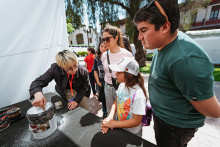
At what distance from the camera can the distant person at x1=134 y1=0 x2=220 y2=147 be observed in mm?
663

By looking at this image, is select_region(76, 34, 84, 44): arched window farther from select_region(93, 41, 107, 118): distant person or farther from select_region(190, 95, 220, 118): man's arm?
select_region(190, 95, 220, 118): man's arm

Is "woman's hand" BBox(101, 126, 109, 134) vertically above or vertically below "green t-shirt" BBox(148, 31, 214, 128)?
below

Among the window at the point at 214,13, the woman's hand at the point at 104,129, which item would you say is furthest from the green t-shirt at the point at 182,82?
the window at the point at 214,13

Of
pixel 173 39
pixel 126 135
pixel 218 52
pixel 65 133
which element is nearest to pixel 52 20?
pixel 65 133

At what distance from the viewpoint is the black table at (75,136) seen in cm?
89

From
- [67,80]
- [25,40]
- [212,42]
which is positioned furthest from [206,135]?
[212,42]

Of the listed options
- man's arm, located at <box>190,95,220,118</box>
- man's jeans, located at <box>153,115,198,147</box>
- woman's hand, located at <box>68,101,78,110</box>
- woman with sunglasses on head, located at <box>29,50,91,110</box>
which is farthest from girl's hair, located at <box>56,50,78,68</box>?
man's arm, located at <box>190,95,220,118</box>

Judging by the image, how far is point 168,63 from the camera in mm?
792

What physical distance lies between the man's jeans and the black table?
275 millimetres

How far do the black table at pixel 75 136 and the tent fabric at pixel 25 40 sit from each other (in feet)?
3.43

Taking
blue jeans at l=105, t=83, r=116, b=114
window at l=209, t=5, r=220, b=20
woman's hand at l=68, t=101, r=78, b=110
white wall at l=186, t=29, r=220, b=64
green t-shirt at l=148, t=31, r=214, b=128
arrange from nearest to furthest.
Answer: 1. green t-shirt at l=148, t=31, r=214, b=128
2. woman's hand at l=68, t=101, r=78, b=110
3. blue jeans at l=105, t=83, r=116, b=114
4. white wall at l=186, t=29, r=220, b=64
5. window at l=209, t=5, r=220, b=20

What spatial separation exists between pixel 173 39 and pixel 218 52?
1052 centimetres

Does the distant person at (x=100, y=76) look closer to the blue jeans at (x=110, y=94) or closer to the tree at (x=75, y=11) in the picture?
the blue jeans at (x=110, y=94)

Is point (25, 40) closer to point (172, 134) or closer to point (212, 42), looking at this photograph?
point (172, 134)
